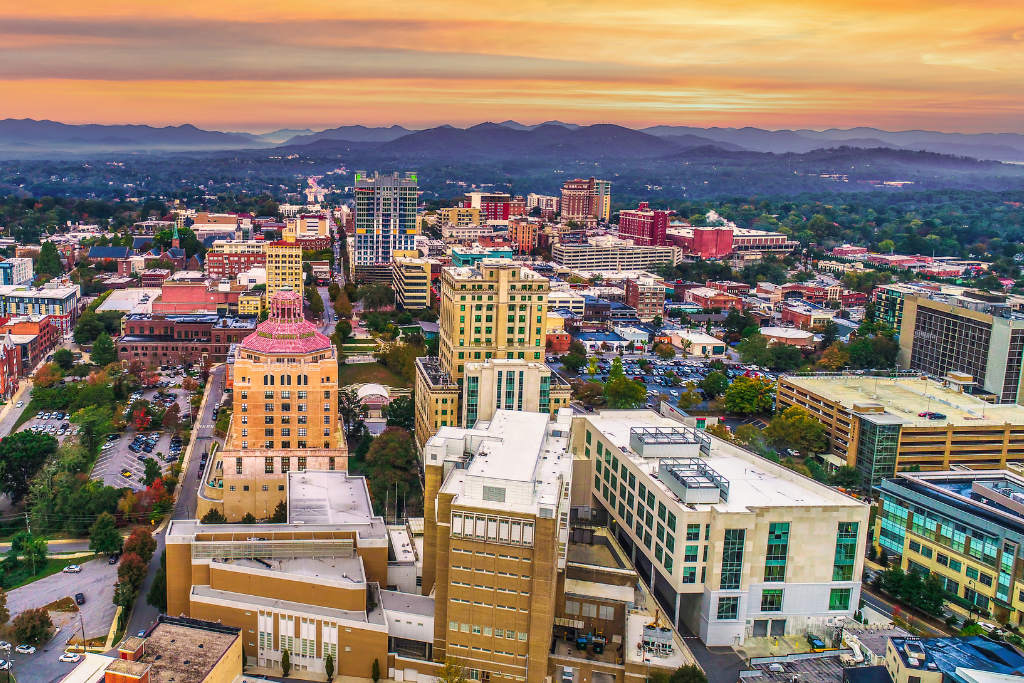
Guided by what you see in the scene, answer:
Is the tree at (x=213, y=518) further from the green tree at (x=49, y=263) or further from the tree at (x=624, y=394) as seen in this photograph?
the green tree at (x=49, y=263)

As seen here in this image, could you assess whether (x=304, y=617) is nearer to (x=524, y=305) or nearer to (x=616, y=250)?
(x=524, y=305)

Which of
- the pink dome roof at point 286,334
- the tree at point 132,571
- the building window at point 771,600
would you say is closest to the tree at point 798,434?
the building window at point 771,600

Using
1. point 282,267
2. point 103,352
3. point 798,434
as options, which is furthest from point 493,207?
point 798,434

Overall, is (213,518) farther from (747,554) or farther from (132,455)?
(747,554)

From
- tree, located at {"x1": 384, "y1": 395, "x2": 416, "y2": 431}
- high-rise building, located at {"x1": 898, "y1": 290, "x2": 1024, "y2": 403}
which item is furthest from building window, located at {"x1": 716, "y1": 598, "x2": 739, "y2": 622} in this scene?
high-rise building, located at {"x1": 898, "y1": 290, "x2": 1024, "y2": 403}

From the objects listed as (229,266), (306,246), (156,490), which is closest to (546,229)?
(306,246)
